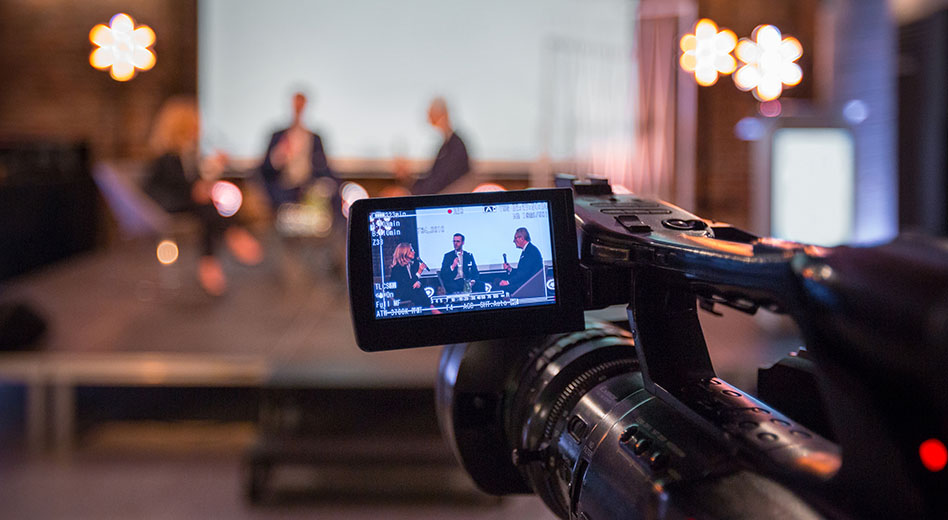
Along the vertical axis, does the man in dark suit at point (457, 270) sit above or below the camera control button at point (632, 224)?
below

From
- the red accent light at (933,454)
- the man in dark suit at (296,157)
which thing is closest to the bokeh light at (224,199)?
the man in dark suit at (296,157)

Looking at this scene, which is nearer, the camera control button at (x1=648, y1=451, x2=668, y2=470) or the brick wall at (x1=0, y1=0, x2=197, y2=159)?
the camera control button at (x1=648, y1=451, x2=668, y2=470)

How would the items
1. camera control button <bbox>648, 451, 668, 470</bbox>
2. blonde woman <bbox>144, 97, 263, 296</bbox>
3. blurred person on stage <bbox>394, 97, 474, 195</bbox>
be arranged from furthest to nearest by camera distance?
blonde woman <bbox>144, 97, 263, 296</bbox> → blurred person on stage <bbox>394, 97, 474, 195</bbox> → camera control button <bbox>648, 451, 668, 470</bbox>

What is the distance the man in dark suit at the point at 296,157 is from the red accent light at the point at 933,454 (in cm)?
225

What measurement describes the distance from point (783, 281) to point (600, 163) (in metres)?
5.71

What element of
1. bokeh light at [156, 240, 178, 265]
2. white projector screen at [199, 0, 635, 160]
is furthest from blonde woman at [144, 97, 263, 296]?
white projector screen at [199, 0, 635, 160]

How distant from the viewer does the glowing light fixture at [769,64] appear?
5.39 metres

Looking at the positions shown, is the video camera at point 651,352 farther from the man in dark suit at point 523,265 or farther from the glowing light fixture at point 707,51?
the glowing light fixture at point 707,51

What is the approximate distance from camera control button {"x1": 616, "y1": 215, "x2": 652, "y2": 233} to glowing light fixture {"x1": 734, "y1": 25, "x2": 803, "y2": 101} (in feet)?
16.5

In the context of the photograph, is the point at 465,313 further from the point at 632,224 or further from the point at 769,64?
the point at 769,64

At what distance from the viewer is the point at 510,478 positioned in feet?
3.29

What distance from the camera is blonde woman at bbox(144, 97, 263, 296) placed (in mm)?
4461

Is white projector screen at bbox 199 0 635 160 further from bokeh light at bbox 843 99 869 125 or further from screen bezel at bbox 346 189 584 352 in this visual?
screen bezel at bbox 346 189 584 352

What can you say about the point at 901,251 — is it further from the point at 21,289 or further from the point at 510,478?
the point at 21,289
